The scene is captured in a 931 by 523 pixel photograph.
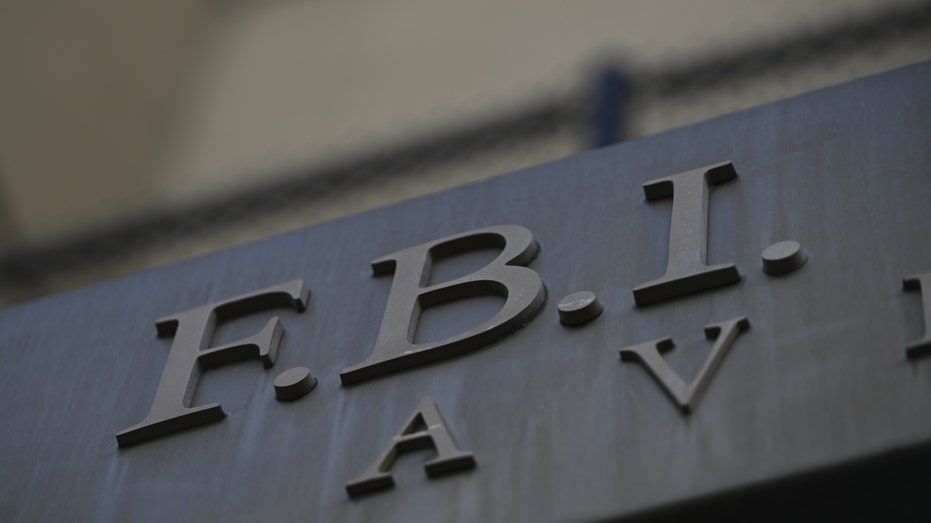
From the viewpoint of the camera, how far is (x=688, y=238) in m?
0.66

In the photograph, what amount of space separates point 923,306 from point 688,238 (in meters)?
0.14

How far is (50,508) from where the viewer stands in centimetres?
67

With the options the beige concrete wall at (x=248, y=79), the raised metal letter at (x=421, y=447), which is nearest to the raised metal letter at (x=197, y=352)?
the raised metal letter at (x=421, y=447)

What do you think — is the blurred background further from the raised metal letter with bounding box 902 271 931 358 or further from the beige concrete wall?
the raised metal letter with bounding box 902 271 931 358

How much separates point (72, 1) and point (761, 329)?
2841 millimetres

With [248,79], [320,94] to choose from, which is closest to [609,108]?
[320,94]

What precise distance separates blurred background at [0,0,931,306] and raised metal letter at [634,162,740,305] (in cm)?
82

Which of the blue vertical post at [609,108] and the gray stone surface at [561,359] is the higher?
the blue vertical post at [609,108]

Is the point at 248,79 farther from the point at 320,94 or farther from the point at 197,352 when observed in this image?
the point at 197,352

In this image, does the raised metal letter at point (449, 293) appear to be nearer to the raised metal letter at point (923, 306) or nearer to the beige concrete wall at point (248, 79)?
the raised metal letter at point (923, 306)

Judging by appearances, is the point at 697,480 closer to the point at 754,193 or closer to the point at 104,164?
the point at 754,193

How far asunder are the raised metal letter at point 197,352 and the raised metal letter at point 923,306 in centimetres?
34

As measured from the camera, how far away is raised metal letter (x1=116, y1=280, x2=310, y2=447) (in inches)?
27.1

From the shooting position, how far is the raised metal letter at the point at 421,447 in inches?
22.7
